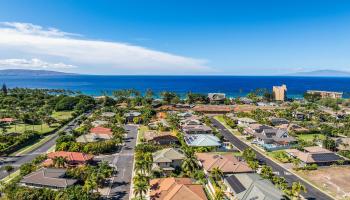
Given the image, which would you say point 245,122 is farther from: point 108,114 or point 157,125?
point 108,114

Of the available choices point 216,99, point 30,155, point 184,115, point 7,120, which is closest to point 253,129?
point 184,115

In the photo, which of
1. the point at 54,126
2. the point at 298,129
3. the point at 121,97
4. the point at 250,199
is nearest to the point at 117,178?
the point at 250,199

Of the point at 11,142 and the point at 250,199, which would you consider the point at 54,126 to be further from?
the point at 250,199

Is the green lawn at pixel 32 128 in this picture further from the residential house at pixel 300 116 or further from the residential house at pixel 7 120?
the residential house at pixel 300 116

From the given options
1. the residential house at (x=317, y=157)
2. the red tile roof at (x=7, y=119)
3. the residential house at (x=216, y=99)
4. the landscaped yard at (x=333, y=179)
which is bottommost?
the landscaped yard at (x=333, y=179)

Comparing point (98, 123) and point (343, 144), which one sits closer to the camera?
point (343, 144)

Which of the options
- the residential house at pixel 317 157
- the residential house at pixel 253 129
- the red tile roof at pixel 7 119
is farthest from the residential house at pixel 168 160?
the red tile roof at pixel 7 119

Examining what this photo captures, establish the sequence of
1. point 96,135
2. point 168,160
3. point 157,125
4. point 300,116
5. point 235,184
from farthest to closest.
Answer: point 300,116 → point 157,125 → point 96,135 → point 168,160 → point 235,184
